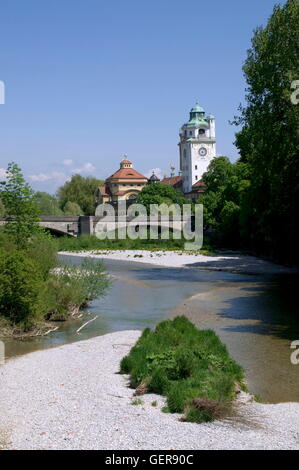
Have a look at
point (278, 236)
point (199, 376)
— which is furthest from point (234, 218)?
point (199, 376)

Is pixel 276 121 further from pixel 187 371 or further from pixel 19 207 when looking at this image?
pixel 187 371

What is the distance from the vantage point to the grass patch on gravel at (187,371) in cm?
1132

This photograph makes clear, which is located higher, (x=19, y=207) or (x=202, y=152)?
(x=202, y=152)

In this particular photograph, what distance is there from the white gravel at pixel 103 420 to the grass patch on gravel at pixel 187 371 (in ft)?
1.01

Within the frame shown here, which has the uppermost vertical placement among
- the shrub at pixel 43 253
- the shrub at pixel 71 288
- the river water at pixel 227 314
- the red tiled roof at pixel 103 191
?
the red tiled roof at pixel 103 191

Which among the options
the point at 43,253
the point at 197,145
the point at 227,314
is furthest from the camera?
the point at 197,145

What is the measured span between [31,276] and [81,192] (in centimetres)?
10431

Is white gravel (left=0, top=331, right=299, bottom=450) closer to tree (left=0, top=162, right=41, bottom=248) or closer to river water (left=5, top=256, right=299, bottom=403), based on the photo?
river water (left=5, top=256, right=299, bottom=403)

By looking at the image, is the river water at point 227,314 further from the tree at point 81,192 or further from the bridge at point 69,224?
the tree at point 81,192

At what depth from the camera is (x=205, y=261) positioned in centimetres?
5091

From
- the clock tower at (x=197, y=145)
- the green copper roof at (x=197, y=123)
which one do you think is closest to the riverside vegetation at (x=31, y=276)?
the clock tower at (x=197, y=145)

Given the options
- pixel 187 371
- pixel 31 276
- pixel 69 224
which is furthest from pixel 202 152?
pixel 187 371
